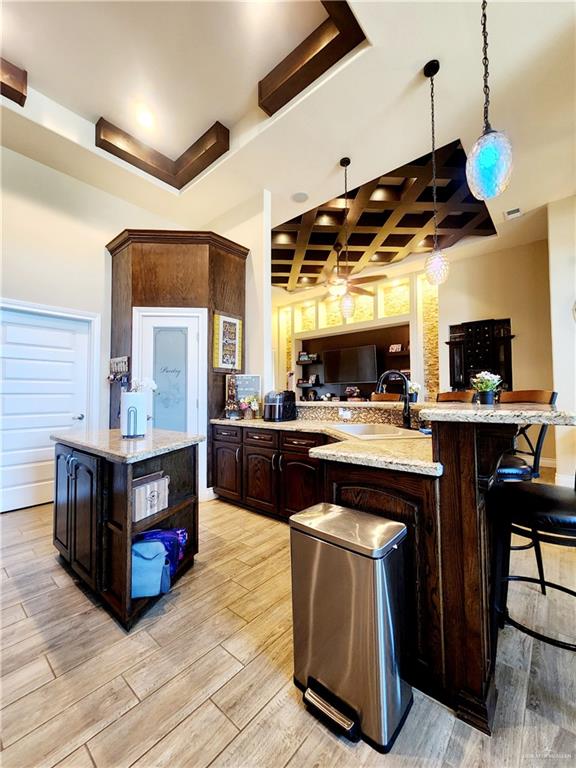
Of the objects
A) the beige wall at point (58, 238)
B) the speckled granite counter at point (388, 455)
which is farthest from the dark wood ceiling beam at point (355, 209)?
the speckled granite counter at point (388, 455)

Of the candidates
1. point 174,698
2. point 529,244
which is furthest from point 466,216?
point 174,698

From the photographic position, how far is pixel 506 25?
2.11 metres

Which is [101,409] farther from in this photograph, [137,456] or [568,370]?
[568,370]

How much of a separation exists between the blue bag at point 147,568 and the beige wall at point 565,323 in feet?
14.4

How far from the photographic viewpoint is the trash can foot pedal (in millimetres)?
1049

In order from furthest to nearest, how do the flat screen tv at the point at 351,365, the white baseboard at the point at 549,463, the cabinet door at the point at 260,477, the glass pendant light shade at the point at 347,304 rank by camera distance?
the flat screen tv at the point at 351,365
the white baseboard at the point at 549,463
the glass pendant light shade at the point at 347,304
the cabinet door at the point at 260,477

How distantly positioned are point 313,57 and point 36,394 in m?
4.23

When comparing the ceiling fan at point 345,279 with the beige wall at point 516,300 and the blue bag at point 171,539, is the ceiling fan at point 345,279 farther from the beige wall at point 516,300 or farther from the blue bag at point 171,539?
the blue bag at point 171,539

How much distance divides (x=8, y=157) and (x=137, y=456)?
4.00 m

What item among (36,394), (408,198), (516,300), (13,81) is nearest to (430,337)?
(516,300)

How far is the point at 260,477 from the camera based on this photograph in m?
3.04

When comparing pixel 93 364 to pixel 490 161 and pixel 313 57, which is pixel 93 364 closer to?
pixel 313 57

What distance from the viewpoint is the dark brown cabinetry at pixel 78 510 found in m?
1.78

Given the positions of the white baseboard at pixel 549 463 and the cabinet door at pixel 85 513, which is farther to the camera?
the white baseboard at pixel 549 463
